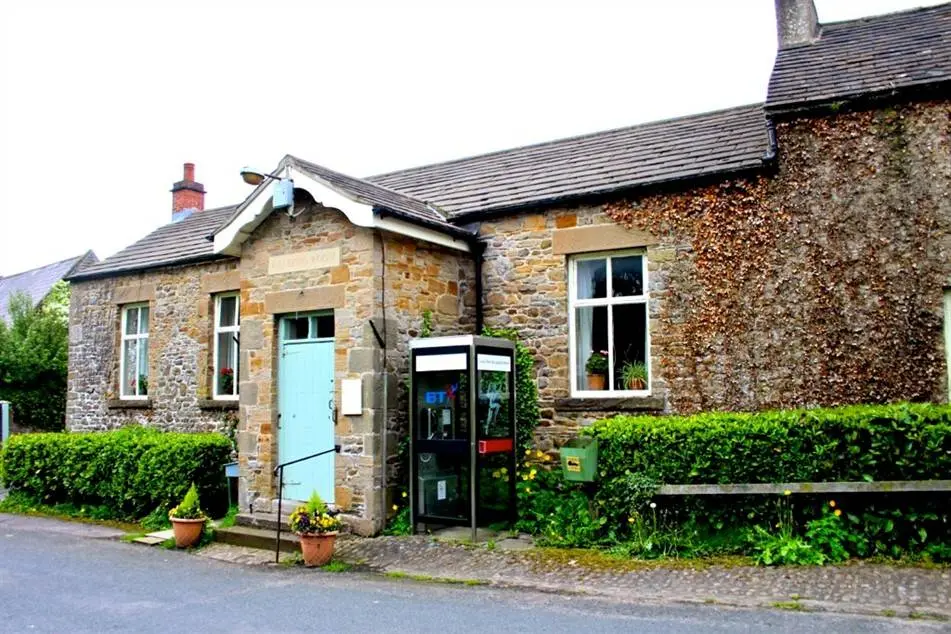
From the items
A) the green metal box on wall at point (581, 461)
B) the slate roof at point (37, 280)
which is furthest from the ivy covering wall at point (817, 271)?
the slate roof at point (37, 280)

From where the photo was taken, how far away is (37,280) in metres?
28.7

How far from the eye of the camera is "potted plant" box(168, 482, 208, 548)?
34.5ft

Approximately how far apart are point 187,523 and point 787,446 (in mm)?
7560

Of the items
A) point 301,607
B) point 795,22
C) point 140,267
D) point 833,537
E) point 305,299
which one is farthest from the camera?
point 140,267

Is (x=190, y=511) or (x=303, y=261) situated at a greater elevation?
(x=303, y=261)

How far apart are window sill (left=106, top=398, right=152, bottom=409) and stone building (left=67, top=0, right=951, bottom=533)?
18.2 ft

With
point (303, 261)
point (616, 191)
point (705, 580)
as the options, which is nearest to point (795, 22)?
point (616, 191)

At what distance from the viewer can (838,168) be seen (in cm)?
973

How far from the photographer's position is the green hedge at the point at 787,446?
794 centimetres

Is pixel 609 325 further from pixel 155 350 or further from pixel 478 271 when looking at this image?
pixel 155 350

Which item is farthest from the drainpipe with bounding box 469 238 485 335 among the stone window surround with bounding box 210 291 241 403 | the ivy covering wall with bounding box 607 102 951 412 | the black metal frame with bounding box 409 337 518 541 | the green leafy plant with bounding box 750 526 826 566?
the stone window surround with bounding box 210 291 241 403

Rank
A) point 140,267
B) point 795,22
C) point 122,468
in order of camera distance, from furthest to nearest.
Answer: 1. point 140,267
2. point 122,468
3. point 795,22

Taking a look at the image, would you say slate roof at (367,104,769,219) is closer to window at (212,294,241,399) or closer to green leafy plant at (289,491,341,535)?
window at (212,294,241,399)

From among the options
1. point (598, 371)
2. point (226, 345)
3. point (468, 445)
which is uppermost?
point (226, 345)
